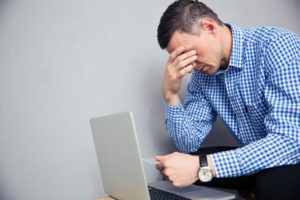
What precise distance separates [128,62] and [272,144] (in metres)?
0.78

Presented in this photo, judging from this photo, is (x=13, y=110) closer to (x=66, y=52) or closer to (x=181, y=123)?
(x=66, y=52)

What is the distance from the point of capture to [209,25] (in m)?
1.07

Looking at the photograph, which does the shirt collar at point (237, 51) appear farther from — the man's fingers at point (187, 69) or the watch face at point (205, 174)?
the watch face at point (205, 174)

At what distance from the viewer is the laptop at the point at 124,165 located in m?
0.81

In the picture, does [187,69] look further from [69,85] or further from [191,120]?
[69,85]

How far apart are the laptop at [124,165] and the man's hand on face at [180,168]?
80 millimetres

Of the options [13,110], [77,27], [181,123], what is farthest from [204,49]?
[13,110]

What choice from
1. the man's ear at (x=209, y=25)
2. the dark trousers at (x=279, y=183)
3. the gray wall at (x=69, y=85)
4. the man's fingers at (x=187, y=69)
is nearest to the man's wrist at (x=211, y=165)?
the dark trousers at (x=279, y=183)

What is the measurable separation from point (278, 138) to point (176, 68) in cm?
44

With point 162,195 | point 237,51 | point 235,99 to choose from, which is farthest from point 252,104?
point 162,195

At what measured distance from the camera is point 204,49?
106 centimetres

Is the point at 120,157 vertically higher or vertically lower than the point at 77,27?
lower

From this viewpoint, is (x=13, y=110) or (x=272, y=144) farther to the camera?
(x=13, y=110)

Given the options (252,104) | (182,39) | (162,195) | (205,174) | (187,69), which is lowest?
(162,195)
